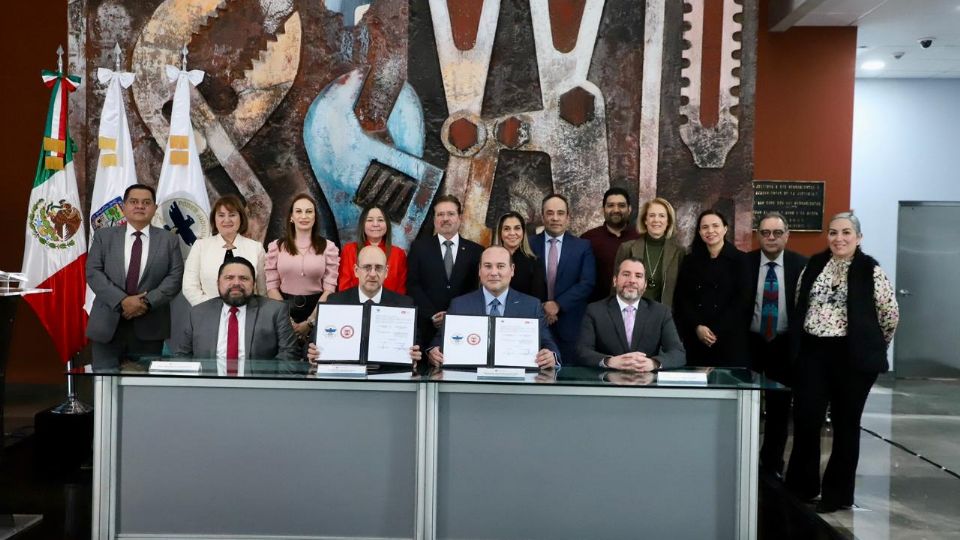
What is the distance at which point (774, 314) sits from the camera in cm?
461

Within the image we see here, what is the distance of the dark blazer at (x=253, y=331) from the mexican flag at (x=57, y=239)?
5.87ft

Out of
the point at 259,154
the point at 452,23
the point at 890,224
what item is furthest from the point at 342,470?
the point at 890,224

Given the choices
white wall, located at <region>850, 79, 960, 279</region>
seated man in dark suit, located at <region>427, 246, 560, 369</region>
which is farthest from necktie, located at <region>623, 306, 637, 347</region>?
white wall, located at <region>850, 79, 960, 279</region>

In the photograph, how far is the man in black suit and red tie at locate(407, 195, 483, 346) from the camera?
4594 mm

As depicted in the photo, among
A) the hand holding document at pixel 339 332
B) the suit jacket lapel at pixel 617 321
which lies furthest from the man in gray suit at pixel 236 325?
the suit jacket lapel at pixel 617 321

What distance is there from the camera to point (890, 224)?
331 inches

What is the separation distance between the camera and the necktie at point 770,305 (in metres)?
4.61

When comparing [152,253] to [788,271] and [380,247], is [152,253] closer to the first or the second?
[380,247]

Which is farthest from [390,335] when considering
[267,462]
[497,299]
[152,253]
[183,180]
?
[183,180]

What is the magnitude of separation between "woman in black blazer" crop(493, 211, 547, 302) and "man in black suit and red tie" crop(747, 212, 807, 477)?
1.12m

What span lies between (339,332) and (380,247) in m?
1.50

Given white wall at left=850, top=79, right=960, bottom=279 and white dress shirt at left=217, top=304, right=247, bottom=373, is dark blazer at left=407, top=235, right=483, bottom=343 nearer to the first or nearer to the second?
white dress shirt at left=217, top=304, right=247, bottom=373

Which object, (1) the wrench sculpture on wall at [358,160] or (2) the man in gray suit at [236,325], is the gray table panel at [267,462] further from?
(1) the wrench sculpture on wall at [358,160]

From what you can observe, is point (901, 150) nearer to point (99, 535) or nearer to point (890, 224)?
point (890, 224)
